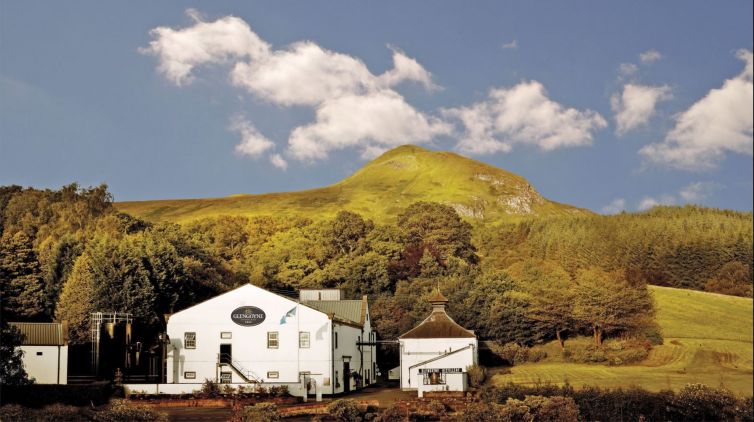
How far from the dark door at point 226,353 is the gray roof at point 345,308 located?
9.82 metres

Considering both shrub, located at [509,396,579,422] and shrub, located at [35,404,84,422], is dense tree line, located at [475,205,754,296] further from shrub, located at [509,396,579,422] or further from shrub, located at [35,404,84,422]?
shrub, located at [35,404,84,422]

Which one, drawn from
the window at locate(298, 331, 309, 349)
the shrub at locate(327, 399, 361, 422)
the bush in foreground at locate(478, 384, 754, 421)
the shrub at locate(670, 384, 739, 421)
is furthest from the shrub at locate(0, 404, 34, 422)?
the shrub at locate(670, 384, 739, 421)

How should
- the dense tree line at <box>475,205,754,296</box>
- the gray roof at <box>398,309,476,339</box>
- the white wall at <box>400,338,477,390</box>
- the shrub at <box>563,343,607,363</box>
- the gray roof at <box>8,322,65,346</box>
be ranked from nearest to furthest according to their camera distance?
1. the gray roof at <box>8,322,65,346</box>
2. the white wall at <box>400,338,477,390</box>
3. the gray roof at <box>398,309,476,339</box>
4. the shrub at <box>563,343,607,363</box>
5. the dense tree line at <box>475,205,754,296</box>

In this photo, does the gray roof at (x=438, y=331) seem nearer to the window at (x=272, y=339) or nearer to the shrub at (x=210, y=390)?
the window at (x=272, y=339)

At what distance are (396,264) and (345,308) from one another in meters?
27.8

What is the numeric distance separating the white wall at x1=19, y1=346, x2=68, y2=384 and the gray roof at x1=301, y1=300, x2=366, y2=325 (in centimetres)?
1924

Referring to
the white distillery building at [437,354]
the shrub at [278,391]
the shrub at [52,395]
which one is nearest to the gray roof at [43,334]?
the shrub at [52,395]

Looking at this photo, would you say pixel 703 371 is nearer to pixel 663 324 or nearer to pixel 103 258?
pixel 663 324

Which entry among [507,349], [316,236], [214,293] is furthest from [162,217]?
[507,349]

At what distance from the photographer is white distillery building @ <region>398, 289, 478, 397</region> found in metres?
51.7

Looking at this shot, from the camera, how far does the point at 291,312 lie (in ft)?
180

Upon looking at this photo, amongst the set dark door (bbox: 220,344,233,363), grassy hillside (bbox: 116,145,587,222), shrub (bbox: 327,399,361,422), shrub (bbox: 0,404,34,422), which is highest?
grassy hillside (bbox: 116,145,587,222)

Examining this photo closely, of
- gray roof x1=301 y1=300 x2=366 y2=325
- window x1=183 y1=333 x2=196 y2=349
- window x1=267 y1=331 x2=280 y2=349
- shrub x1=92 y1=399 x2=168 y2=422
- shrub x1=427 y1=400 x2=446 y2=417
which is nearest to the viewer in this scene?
shrub x1=92 y1=399 x2=168 y2=422

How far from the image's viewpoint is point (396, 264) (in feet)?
303
